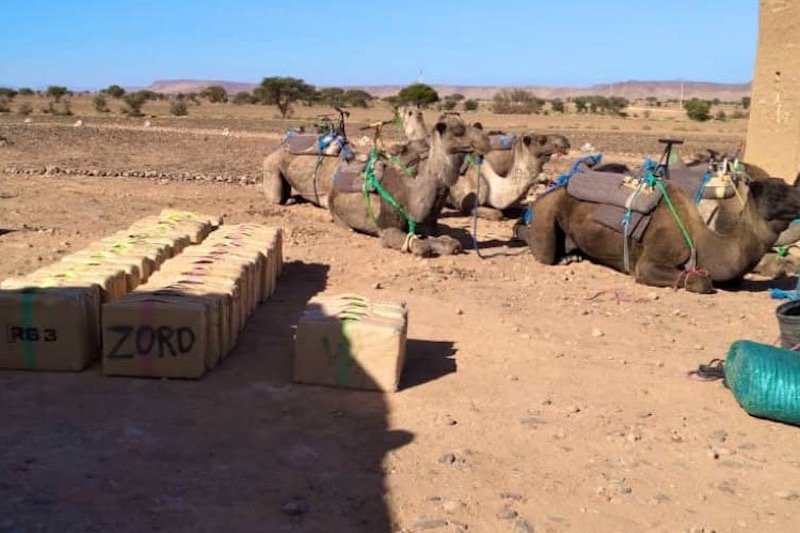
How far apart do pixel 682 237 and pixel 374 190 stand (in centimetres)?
412

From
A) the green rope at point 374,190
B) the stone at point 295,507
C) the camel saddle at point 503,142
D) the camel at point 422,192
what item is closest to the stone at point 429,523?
the stone at point 295,507

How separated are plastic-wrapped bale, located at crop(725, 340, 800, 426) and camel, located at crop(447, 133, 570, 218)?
7428 mm

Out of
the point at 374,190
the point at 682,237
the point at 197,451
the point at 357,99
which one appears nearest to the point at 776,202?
the point at 682,237

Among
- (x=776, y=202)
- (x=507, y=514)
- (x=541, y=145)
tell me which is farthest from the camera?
(x=541, y=145)

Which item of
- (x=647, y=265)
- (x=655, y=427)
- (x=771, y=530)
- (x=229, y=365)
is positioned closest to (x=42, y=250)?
(x=229, y=365)

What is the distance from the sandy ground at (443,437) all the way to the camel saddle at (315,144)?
216 inches

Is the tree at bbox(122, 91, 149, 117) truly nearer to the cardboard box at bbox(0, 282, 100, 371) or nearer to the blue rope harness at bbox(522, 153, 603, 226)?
the blue rope harness at bbox(522, 153, 603, 226)

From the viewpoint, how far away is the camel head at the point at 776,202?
969 cm

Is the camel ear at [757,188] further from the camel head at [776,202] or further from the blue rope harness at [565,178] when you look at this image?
the blue rope harness at [565,178]

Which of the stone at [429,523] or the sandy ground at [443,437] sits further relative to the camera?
the sandy ground at [443,437]

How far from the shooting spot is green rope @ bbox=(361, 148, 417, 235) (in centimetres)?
1220

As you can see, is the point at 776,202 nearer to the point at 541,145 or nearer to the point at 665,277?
the point at 665,277

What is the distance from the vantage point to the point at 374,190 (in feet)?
41.1

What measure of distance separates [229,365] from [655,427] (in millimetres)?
3109
